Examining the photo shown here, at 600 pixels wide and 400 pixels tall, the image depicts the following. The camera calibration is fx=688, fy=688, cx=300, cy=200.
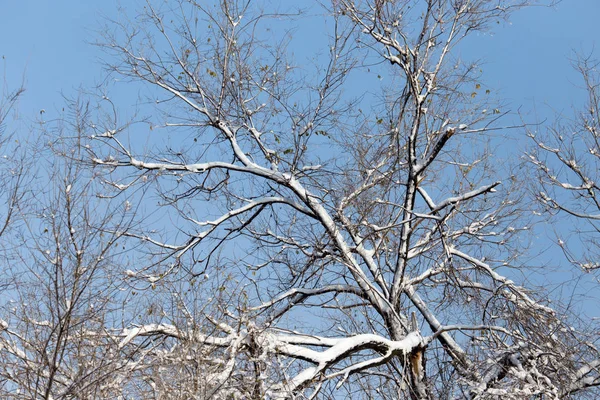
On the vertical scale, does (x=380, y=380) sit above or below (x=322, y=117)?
below

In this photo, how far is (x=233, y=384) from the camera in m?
7.45

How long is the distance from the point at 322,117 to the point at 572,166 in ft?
17.9

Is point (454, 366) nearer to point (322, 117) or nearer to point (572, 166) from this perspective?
point (322, 117)

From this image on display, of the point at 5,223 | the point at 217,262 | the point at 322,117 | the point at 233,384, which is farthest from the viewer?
the point at 322,117

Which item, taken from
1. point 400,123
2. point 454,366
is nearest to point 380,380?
point 454,366

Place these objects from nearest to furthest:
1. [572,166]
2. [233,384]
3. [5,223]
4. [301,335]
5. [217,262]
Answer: [233,384]
[5,223]
[301,335]
[217,262]
[572,166]

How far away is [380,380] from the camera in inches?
364

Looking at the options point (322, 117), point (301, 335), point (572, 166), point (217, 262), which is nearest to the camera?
point (301, 335)

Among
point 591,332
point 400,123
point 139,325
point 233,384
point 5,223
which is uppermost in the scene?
point 400,123

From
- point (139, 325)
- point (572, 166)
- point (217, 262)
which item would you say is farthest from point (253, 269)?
point (572, 166)

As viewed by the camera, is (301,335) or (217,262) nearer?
(301,335)

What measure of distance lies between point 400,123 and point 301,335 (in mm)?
3856

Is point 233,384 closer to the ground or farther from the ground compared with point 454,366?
closer to the ground

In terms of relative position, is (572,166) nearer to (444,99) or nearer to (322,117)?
(444,99)
